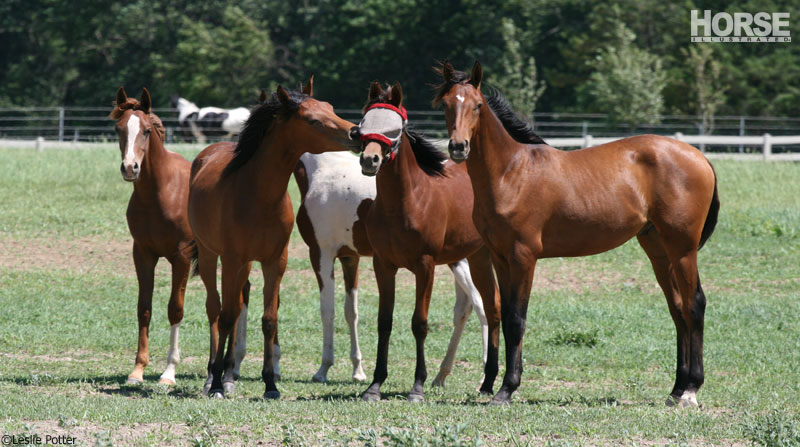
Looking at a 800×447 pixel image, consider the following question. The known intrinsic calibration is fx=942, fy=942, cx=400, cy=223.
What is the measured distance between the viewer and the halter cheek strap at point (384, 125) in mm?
6871

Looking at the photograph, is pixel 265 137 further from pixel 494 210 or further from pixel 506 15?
pixel 506 15

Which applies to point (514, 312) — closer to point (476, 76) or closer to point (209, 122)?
point (476, 76)

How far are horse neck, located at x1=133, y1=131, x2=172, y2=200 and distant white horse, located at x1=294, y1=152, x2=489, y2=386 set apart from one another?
1306 millimetres

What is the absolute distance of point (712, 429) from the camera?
595 centimetres

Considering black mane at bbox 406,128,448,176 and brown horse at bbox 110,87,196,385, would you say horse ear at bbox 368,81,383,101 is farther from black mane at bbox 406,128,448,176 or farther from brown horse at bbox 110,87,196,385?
brown horse at bbox 110,87,196,385

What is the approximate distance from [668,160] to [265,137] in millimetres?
3184

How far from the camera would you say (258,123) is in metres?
7.44

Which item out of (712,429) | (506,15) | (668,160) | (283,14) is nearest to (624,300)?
(668,160)

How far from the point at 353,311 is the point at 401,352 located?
4.56 feet

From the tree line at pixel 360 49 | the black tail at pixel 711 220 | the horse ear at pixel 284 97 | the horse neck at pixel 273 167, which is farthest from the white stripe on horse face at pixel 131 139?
the tree line at pixel 360 49

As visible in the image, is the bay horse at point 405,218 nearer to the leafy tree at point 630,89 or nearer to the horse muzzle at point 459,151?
the horse muzzle at point 459,151

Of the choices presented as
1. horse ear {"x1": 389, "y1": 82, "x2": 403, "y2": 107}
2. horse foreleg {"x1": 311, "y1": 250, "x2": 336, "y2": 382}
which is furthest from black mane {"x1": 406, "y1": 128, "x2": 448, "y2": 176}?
horse foreleg {"x1": 311, "y1": 250, "x2": 336, "y2": 382}

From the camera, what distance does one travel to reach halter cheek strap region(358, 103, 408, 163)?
22.5 ft

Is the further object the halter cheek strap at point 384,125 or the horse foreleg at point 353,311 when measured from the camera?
the horse foreleg at point 353,311
